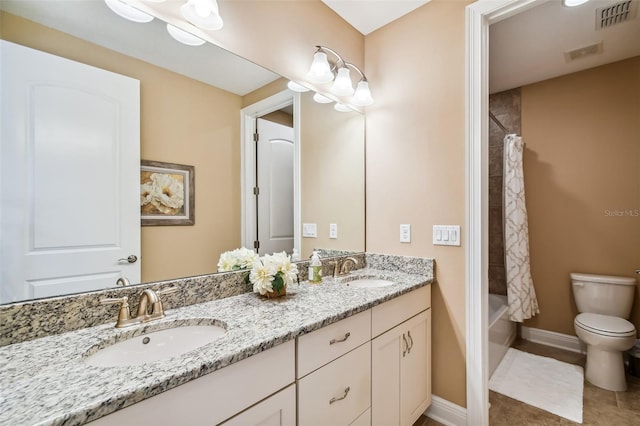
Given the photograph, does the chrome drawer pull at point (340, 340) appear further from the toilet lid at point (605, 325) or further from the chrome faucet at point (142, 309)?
the toilet lid at point (605, 325)

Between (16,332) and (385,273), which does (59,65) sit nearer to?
(16,332)

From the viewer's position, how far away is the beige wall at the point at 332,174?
1810 mm

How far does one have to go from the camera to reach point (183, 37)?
3.87ft

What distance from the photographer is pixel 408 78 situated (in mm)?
1870

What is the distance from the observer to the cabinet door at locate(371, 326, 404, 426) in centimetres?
127

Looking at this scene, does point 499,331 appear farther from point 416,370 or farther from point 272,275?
point 272,275

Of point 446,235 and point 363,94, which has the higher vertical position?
point 363,94

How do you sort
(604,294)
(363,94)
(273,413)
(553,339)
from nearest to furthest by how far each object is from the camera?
(273,413), (363,94), (604,294), (553,339)

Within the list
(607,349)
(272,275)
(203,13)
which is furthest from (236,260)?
(607,349)

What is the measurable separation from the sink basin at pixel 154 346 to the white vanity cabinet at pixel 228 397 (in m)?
0.22

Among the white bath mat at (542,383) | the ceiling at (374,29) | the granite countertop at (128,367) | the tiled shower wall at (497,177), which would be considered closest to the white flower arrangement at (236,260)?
the granite countertop at (128,367)

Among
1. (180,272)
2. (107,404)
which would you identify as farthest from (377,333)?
(107,404)

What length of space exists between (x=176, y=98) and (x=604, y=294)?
3301mm

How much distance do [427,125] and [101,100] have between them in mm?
1614
